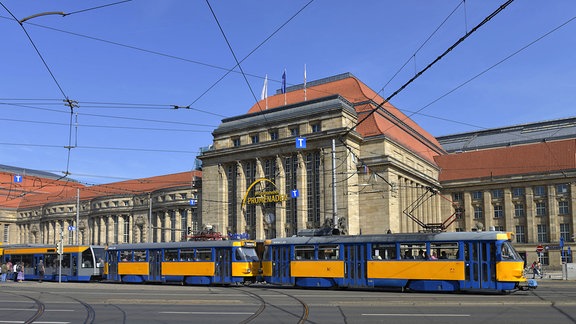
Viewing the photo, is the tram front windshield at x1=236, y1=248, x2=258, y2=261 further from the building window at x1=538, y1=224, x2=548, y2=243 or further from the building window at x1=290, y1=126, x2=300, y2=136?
the building window at x1=538, y1=224, x2=548, y2=243

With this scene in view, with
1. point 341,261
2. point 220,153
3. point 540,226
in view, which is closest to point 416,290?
point 341,261

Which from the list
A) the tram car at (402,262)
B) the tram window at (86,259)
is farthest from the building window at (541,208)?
the tram window at (86,259)

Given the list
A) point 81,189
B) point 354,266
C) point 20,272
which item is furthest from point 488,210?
point 81,189

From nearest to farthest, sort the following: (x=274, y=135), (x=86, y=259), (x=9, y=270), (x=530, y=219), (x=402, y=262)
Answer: (x=402, y=262), (x=86, y=259), (x=9, y=270), (x=274, y=135), (x=530, y=219)

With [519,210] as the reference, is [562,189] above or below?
above

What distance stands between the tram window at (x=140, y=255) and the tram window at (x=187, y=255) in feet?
11.8

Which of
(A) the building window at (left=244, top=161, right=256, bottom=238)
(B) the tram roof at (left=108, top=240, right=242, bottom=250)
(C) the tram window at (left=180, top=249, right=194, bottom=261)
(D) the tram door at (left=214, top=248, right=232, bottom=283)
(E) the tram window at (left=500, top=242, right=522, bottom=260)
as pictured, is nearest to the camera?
(E) the tram window at (left=500, top=242, right=522, bottom=260)

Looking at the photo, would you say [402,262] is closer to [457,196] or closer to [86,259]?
[86,259]

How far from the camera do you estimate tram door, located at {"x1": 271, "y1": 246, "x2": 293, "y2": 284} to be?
1316 inches

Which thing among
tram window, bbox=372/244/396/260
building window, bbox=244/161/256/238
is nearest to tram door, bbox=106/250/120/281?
tram window, bbox=372/244/396/260

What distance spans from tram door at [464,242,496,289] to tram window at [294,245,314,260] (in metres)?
8.62

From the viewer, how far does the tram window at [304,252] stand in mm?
32500

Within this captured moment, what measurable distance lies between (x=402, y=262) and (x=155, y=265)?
17457 mm

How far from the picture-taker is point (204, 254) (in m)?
36.6
